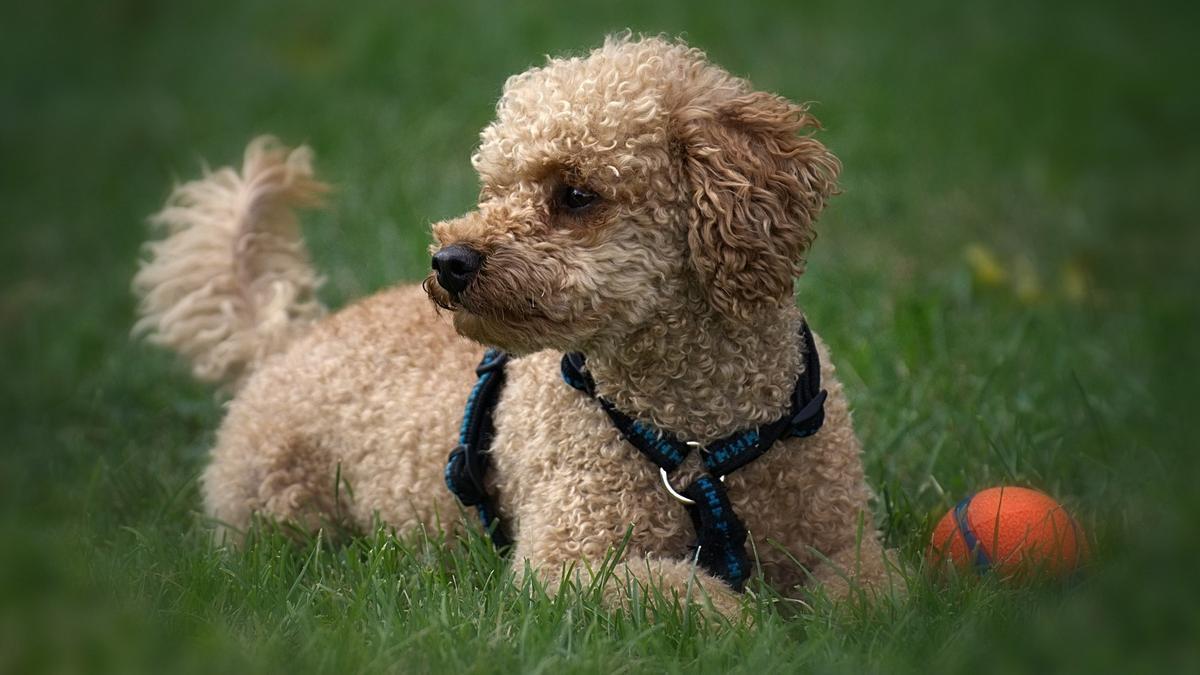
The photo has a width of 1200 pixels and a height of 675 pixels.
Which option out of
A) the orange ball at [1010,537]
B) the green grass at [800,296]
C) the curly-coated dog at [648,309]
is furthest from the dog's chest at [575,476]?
the orange ball at [1010,537]

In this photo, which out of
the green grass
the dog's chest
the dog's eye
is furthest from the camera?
the dog's chest

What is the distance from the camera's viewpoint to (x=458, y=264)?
3.15m

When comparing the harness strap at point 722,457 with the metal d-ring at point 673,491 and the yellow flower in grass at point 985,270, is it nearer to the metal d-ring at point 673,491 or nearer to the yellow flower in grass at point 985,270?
the metal d-ring at point 673,491

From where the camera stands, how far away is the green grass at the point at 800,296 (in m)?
2.80

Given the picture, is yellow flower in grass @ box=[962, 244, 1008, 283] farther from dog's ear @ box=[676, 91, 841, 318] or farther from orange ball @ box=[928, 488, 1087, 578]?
dog's ear @ box=[676, 91, 841, 318]

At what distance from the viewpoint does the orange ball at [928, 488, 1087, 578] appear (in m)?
3.29

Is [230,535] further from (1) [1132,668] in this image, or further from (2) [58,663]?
(1) [1132,668]

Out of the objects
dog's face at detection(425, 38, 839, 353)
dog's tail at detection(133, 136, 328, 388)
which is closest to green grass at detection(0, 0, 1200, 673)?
dog's tail at detection(133, 136, 328, 388)

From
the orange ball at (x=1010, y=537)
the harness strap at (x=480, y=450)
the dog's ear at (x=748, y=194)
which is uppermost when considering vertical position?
the dog's ear at (x=748, y=194)

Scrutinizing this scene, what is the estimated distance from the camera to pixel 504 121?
3.43 metres

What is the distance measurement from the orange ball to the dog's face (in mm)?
785

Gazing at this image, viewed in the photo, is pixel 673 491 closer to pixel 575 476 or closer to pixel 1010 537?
pixel 575 476

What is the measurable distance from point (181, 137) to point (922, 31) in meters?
5.87

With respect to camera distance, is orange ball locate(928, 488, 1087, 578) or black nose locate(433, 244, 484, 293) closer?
black nose locate(433, 244, 484, 293)
